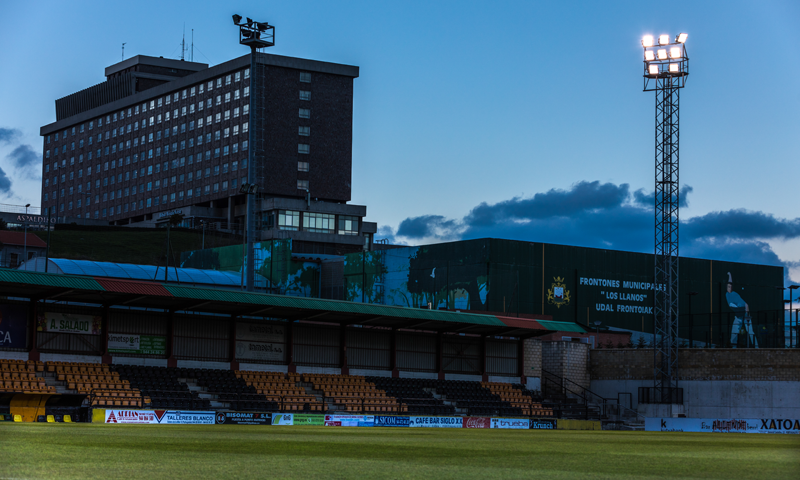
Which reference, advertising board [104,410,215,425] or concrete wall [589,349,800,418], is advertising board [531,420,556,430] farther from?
advertising board [104,410,215,425]

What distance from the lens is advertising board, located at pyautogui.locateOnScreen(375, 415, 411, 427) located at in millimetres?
43906

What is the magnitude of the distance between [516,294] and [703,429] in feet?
107

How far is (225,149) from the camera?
5659 inches

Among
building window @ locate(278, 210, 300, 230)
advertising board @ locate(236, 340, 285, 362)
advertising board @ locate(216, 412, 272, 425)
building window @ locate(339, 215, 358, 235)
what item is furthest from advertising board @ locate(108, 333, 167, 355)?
building window @ locate(339, 215, 358, 235)

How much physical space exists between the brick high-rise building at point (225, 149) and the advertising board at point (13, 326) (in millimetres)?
75405

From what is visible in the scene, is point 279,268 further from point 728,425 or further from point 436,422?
point 728,425

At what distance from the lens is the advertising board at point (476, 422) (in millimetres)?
46862

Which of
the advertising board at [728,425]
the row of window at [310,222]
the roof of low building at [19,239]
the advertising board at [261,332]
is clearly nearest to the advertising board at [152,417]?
the advertising board at [261,332]

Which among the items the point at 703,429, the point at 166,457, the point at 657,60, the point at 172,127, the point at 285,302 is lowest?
the point at 703,429

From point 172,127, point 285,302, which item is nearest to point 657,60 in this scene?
point 285,302

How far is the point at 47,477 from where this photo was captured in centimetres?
1230

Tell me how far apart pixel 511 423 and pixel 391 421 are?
795 cm

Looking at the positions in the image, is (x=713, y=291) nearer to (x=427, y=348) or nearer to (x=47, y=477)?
(x=427, y=348)

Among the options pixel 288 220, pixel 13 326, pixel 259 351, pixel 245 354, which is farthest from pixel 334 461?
pixel 288 220
